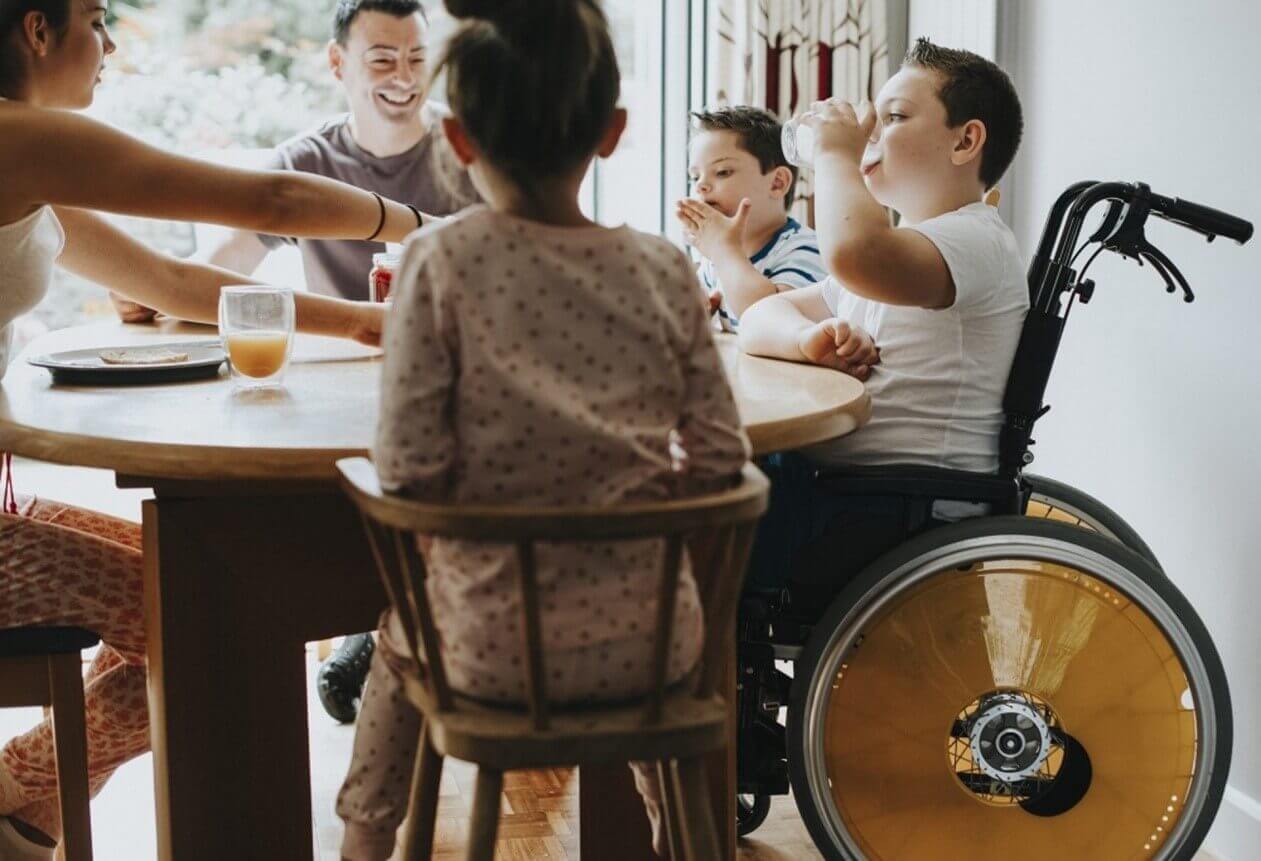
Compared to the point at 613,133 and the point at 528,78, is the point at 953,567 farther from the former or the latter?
the point at 528,78

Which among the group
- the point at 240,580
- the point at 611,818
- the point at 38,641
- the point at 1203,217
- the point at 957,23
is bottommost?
the point at 611,818

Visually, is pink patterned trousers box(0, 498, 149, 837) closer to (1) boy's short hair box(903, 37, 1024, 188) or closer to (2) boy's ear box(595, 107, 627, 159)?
(2) boy's ear box(595, 107, 627, 159)

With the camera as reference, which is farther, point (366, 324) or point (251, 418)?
point (366, 324)

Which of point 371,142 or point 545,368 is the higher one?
point 371,142

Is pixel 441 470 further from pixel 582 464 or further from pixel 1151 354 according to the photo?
pixel 1151 354

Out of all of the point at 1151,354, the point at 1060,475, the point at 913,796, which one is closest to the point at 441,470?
the point at 913,796

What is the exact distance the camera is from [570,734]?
116 centimetres

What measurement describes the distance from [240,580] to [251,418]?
20cm

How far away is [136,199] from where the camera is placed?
165 cm

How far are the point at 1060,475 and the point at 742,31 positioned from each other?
1516 millimetres

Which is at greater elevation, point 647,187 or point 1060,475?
point 647,187

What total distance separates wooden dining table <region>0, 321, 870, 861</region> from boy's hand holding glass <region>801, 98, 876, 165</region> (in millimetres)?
366

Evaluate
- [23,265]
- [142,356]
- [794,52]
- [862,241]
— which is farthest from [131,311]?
[794,52]

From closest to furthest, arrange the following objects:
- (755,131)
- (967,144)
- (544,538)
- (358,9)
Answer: (544,538) → (967,144) → (755,131) → (358,9)
